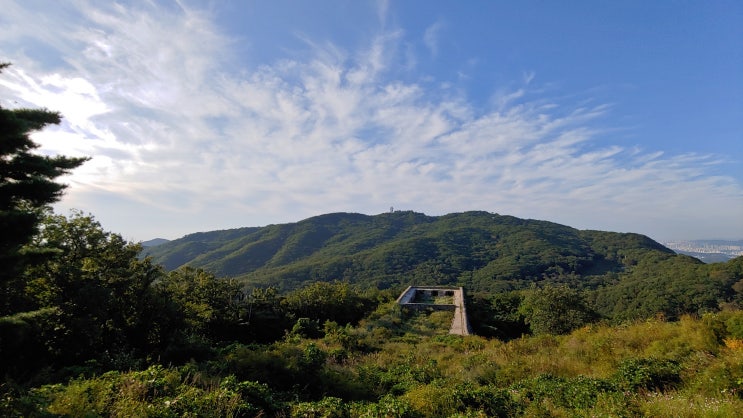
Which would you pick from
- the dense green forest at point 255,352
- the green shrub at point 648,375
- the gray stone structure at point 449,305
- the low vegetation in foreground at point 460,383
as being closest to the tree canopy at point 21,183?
the dense green forest at point 255,352

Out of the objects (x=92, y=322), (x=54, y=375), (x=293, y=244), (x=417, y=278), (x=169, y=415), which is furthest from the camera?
(x=293, y=244)

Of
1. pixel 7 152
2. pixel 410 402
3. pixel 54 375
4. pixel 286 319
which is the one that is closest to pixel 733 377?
pixel 410 402

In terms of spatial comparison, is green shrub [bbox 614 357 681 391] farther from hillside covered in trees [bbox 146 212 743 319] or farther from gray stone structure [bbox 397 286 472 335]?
hillside covered in trees [bbox 146 212 743 319]

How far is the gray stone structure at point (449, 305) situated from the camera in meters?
19.5

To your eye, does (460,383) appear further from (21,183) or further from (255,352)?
(21,183)

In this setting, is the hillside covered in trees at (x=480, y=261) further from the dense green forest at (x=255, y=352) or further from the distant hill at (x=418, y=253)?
the dense green forest at (x=255, y=352)

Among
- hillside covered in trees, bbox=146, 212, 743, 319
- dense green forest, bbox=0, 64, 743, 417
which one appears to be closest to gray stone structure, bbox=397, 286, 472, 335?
dense green forest, bbox=0, 64, 743, 417

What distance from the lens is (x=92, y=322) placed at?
9070mm

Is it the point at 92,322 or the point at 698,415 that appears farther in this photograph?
the point at 92,322

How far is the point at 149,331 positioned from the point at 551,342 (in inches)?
548

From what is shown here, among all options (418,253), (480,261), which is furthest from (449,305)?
(480,261)

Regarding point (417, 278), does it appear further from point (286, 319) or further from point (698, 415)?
point (698, 415)

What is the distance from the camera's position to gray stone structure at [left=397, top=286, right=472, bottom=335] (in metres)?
19.5

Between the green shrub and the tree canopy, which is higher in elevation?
the tree canopy
